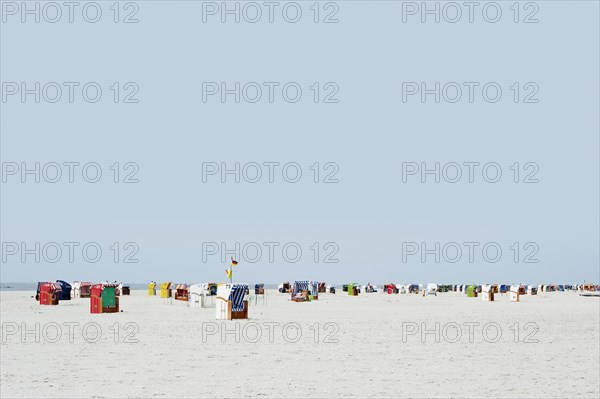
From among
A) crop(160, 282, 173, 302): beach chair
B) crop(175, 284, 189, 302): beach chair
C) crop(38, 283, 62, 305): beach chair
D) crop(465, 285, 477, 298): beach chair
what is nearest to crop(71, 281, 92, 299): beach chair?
crop(160, 282, 173, 302): beach chair

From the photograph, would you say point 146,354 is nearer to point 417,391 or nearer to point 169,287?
point 417,391

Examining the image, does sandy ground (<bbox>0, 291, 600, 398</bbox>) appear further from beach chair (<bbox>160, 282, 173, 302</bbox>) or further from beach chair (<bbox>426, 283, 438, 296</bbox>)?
beach chair (<bbox>426, 283, 438, 296</bbox>)

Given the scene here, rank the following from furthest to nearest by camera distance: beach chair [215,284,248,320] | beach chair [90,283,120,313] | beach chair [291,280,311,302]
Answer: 1. beach chair [291,280,311,302]
2. beach chair [90,283,120,313]
3. beach chair [215,284,248,320]

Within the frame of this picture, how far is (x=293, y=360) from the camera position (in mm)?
14539

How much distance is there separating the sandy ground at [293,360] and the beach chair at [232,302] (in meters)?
1.64

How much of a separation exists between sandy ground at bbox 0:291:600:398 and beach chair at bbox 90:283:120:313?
5.59 metres

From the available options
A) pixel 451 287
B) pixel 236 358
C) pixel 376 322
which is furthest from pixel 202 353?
pixel 451 287

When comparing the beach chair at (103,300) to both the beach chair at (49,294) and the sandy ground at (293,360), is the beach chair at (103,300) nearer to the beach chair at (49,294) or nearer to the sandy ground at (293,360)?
the sandy ground at (293,360)

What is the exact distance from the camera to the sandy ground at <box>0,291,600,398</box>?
1116 cm

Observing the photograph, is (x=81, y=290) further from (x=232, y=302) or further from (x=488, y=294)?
(x=488, y=294)

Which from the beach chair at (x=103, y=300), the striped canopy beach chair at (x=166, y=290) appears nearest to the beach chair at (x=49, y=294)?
the beach chair at (x=103, y=300)

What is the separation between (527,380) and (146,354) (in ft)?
27.5

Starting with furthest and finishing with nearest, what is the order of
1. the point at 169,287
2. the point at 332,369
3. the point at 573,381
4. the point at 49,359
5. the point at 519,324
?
1. the point at 169,287
2. the point at 519,324
3. the point at 49,359
4. the point at 332,369
5. the point at 573,381

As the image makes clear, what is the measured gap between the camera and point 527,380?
1225 cm
